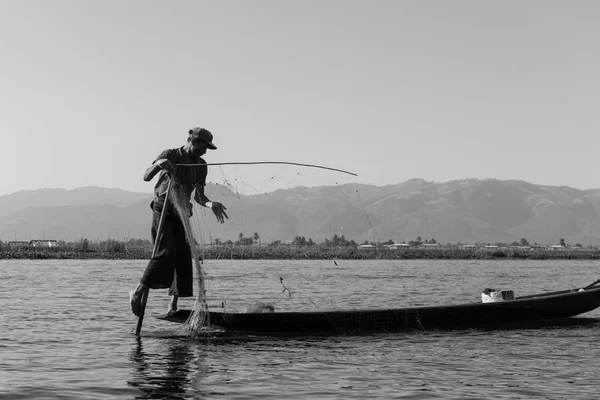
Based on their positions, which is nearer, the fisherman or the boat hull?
the fisherman

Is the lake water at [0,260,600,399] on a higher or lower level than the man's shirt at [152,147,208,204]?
lower

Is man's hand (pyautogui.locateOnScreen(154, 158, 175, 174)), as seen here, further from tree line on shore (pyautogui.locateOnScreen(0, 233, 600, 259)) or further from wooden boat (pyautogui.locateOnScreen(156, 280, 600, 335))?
tree line on shore (pyautogui.locateOnScreen(0, 233, 600, 259))

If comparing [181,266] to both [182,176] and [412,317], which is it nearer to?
[182,176]

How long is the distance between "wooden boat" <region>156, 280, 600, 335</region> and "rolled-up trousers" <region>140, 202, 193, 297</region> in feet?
1.63

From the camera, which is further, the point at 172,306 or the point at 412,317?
the point at 412,317

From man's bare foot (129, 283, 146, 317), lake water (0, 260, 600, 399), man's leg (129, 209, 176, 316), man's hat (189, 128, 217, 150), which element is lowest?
lake water (0, 260, 600, 399)

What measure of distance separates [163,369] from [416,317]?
14.5 ft

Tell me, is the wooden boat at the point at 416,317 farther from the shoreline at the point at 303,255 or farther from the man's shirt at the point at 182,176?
the shoreline at the point at 303,255

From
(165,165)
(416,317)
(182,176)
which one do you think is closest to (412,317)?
(416,317)

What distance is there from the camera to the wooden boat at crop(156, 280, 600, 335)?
1113 centimetres

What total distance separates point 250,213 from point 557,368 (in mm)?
7114

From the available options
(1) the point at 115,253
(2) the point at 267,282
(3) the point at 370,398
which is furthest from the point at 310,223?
(3) the point at 370,398

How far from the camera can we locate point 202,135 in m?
A: 10.4

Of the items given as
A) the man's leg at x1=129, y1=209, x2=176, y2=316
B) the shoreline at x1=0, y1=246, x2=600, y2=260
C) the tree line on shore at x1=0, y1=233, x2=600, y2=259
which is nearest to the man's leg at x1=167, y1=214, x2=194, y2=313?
the man's leg at x1=129, y1=209, x2=176, y2=316
